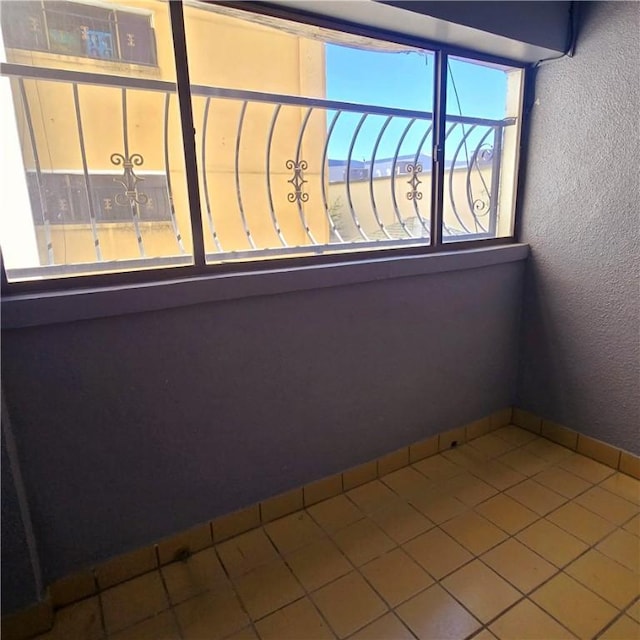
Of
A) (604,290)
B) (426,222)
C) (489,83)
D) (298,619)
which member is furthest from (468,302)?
(298,619)

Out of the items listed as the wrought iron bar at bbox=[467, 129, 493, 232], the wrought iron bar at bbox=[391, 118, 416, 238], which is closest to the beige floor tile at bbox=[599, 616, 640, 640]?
the wrought iron bar at bbox=[391, 118, 416, 238]

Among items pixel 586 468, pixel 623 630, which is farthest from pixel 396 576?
pixel 586 468

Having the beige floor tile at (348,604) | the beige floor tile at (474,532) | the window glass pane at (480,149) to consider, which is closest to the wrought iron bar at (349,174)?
the window glass pane at (480,149)

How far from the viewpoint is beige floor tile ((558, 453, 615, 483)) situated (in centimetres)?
182

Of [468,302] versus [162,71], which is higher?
[162,71]

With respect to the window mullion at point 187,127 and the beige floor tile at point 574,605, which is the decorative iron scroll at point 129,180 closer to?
the window mullion at point 187,127

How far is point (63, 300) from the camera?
1138mm

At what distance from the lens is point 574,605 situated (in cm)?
125

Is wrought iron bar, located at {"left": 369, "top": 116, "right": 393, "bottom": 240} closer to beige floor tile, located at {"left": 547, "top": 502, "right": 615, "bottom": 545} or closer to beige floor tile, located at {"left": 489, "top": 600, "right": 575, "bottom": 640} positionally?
beige floor tile, located at {"left": 547, "top": 502, "right": 615, "bottom": 545}

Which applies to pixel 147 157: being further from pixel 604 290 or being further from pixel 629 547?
pixel 629 547

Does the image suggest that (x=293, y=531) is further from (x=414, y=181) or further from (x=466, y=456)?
(x=414, y=181)

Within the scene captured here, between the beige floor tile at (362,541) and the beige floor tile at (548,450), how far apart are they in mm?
912

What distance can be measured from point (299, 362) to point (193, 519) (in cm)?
64

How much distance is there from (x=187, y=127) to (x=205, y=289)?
0.48 metres
